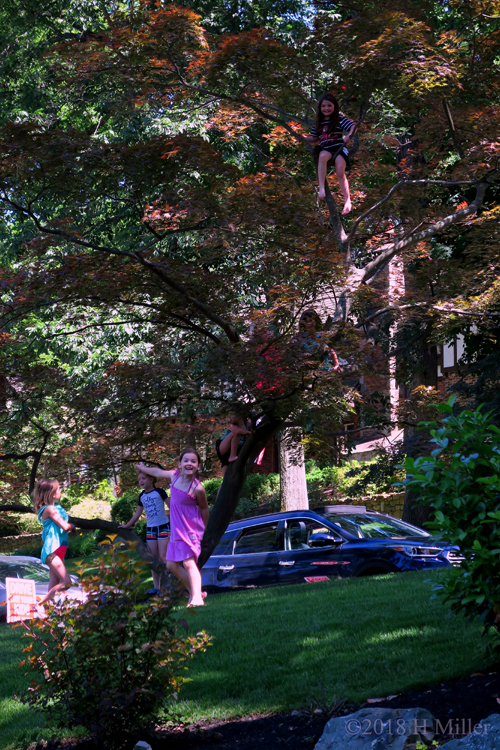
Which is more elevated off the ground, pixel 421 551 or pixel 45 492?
pixel 45 492

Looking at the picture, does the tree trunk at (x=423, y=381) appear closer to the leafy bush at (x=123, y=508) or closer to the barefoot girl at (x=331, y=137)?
the barefoot girl at (x=331, y=137)

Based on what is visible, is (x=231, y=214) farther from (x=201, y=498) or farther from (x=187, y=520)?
(x=187, y=520)

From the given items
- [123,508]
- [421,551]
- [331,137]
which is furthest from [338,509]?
[123,508]

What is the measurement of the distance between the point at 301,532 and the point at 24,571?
476 cm

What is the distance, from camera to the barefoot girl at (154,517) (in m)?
9.73

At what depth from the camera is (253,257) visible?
36.5 feet

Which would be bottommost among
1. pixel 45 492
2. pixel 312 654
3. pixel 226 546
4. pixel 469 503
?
pixel 312 654

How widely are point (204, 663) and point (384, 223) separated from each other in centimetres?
850

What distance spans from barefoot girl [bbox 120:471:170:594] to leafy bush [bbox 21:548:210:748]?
4777 millimetres

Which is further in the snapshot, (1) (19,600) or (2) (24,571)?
(2) (24,571)

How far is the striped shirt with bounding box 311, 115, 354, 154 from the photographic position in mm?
8680

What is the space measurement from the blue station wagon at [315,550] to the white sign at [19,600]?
22.4 ft

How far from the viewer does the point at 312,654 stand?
6449mm

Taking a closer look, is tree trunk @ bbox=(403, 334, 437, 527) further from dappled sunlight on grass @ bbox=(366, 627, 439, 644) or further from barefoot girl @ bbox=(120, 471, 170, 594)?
dappled sunlight on grass @ bbox=(366, 627, 439, 644)
